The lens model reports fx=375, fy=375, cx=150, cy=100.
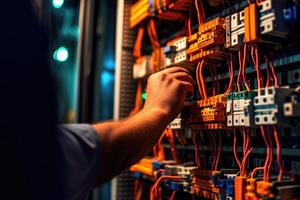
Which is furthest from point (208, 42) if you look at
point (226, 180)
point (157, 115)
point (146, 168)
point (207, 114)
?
point (146, 168)

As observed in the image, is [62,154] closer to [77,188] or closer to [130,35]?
[77,188]

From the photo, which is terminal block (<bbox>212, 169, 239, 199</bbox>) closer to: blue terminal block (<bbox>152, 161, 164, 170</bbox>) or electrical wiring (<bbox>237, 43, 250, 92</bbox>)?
electrical wiring (<bbox>237, 43, 250, 92</bbox>)

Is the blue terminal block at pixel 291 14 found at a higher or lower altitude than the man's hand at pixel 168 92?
higher

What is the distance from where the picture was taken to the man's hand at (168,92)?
1233mm

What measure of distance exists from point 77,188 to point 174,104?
18.5 inches

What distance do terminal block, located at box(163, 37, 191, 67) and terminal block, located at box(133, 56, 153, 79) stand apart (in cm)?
27

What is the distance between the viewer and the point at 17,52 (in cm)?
86

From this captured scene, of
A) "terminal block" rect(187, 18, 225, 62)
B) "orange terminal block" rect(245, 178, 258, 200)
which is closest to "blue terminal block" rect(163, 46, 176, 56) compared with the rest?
"terminal block" rect(187, 18, 225, 62)

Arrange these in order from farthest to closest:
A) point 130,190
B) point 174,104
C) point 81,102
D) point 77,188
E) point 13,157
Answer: point 81,102
point 130,190
point 174,104
point 77,188
point 13,157

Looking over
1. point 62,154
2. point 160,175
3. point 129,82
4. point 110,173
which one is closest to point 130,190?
point 160,175

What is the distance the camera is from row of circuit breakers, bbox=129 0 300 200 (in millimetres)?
1122

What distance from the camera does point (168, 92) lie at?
1.28 m

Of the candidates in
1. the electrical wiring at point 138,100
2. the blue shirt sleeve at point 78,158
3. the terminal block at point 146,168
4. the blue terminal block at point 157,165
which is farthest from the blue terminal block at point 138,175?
the blue shirt sleeve at point 78,158

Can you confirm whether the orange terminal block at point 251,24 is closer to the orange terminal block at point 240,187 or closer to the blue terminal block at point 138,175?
the orange terminal block at point 240,187
